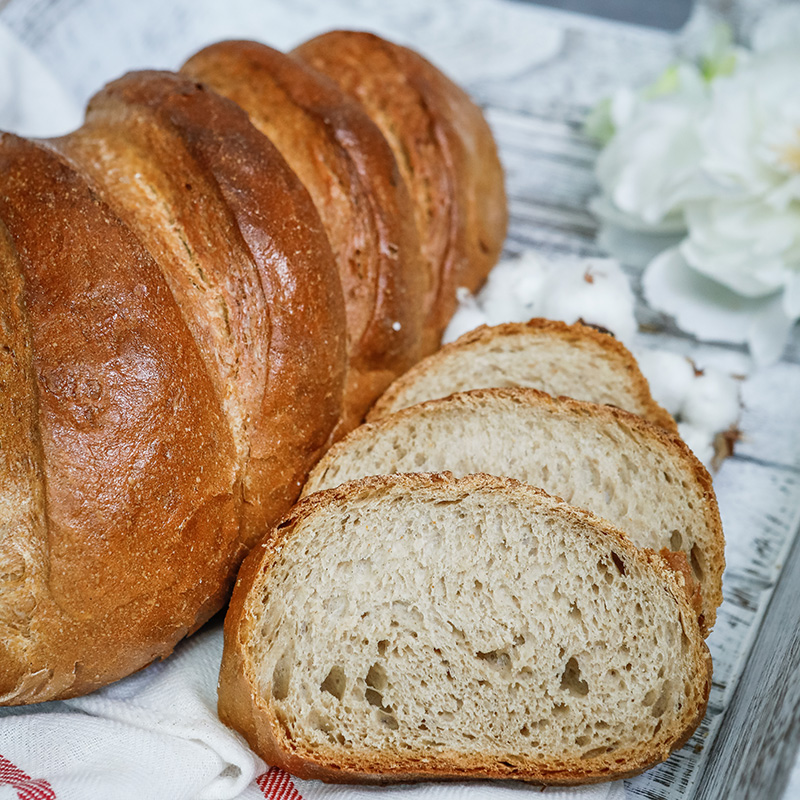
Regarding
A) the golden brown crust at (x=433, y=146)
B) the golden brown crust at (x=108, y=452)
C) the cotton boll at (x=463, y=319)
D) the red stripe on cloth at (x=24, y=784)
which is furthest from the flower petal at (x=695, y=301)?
the red stripe on cloth at (x=24, y=784)

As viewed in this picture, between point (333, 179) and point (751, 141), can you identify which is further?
point (751, 141)

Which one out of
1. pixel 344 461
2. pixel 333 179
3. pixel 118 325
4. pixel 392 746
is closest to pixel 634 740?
pixel 392 746

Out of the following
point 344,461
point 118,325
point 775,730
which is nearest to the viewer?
point 775,730

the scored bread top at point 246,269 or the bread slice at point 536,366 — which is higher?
the scored bread top at point 246,269

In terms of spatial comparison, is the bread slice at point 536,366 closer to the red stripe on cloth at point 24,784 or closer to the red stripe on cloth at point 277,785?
the red stripe on cloth at point 277,785

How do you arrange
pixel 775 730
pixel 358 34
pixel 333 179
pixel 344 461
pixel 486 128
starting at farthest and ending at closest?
1. pixel 486 128
2. pixel 358 34
3. pixel 333 179
4. pixel 344 461
5. pixel 775 730

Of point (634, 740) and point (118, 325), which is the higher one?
point (118, 325)

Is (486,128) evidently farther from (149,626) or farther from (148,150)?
(149,626)

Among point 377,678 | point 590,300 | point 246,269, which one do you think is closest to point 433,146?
point 590,300
